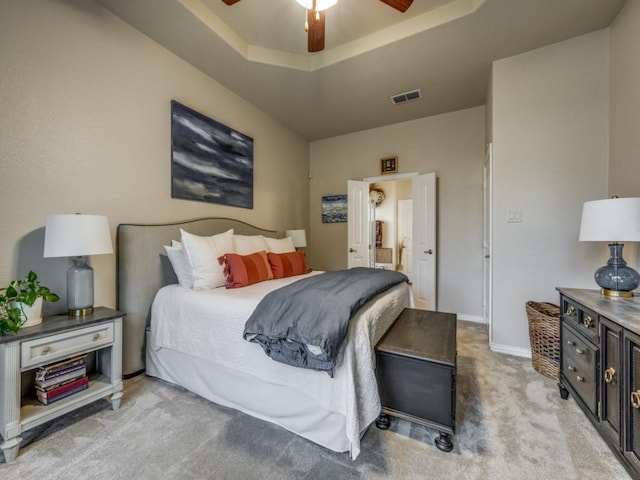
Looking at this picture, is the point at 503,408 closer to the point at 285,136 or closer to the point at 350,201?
the point at 350,201

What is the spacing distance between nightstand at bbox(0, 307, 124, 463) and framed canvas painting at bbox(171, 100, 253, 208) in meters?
1.35

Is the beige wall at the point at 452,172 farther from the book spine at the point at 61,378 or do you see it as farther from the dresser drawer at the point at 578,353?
the book spine at the point at 61,378

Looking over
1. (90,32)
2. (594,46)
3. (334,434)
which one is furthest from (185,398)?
(594,46)

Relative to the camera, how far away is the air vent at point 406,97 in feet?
10.9

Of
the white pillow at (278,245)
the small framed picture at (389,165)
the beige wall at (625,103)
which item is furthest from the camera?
the small framed picture at (389,165)

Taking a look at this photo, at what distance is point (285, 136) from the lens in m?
4.29

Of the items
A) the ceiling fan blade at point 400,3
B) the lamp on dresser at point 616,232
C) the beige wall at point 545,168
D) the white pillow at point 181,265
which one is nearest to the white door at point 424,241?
the beige wall at point 545,168

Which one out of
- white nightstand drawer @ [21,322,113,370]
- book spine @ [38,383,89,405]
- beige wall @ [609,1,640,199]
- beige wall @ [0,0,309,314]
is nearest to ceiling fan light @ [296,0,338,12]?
beige wall @ [0,0,309,314]

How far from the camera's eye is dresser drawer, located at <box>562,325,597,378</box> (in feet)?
4.97

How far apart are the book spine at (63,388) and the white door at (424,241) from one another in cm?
361

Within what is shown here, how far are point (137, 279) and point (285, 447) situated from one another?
5.42ft

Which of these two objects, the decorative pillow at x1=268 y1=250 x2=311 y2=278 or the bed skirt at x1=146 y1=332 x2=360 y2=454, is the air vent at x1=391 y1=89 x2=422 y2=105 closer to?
the decorative pillow at x1=268 y1=250 x2=311 y2=278

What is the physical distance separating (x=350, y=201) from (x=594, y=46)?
115 inches

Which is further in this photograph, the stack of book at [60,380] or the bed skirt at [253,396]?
the stack of book at [60,380]
